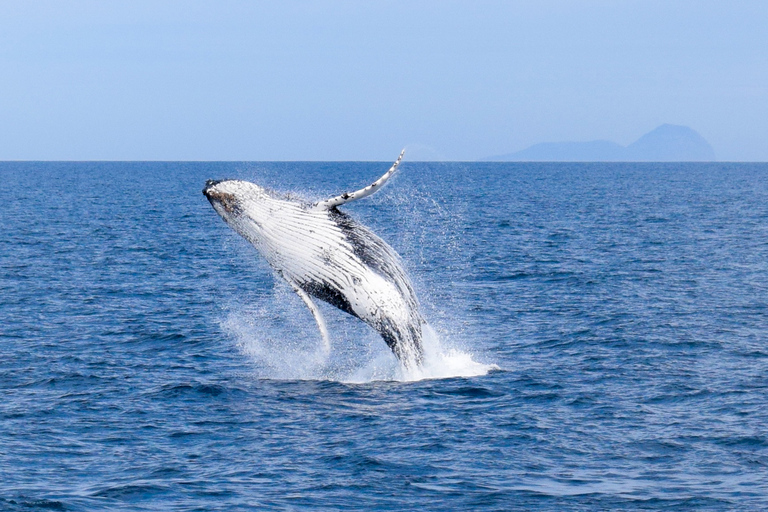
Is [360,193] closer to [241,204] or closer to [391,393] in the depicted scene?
[241,204]

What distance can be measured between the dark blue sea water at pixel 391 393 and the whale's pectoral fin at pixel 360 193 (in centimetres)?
383

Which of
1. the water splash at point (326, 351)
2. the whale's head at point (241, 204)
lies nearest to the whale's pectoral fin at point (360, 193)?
the whale's head at point (241, 204)

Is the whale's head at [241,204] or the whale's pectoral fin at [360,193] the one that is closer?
the whale's pectoral fin at [360,193]

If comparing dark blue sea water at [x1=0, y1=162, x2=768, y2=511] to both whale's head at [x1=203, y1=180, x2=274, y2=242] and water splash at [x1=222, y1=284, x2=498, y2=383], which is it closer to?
water splash at [x1=222, y1=284, x2=498, y2=383]

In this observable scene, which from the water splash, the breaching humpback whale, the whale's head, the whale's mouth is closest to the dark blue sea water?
the water splash

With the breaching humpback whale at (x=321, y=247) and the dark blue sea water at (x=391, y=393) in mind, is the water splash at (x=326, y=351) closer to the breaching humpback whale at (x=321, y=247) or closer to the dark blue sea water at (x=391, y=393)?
the dark blue sea water at (x=391, y=393)

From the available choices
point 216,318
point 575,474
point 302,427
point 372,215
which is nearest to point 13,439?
point 302,427

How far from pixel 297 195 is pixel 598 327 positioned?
11859 mm

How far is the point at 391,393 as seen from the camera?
18.3m

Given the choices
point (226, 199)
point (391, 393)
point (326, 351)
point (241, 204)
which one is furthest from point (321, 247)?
point (391, 393)

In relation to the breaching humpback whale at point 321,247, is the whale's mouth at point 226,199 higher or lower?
higher

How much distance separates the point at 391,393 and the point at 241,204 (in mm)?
4813

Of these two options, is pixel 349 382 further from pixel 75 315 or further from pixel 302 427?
pixel 75 315

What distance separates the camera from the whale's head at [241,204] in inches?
635
